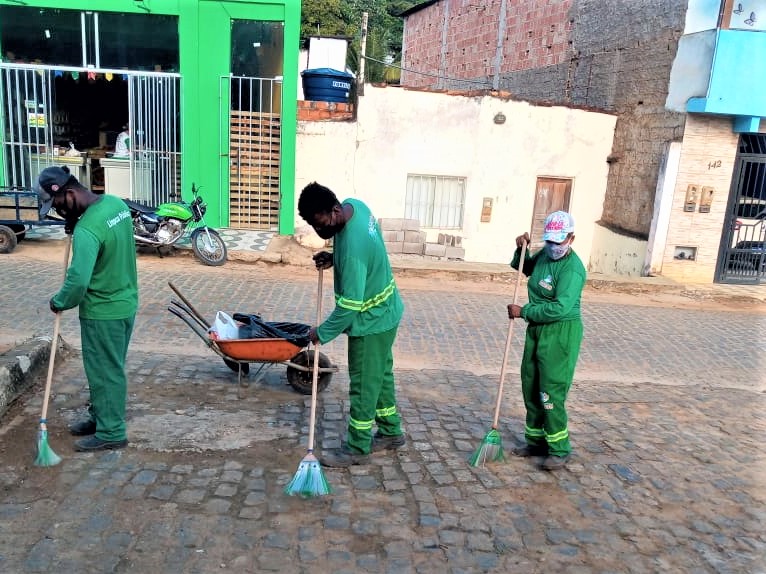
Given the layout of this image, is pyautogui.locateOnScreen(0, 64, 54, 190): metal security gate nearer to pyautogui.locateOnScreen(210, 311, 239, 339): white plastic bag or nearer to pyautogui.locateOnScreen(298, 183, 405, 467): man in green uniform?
pyautogui.locateOnScreen(210, 311, 239, 339): white plastic bag

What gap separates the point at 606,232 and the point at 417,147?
14.8ft

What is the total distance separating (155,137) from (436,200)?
582 centimetres

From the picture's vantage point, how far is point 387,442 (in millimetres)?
4793

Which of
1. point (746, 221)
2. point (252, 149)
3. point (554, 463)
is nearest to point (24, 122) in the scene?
point (252, 149)

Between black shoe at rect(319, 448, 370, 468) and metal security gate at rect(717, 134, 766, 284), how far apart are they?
419 inches

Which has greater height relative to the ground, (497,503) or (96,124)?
(96,124)

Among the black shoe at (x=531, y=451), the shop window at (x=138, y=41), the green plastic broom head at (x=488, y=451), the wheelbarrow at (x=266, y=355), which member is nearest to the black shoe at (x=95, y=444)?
the wheelbarrow at (x=266, y=355)

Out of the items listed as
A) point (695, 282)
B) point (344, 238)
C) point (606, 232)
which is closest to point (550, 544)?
point (344, 238)

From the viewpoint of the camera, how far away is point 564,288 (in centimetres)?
438

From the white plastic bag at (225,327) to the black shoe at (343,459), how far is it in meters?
1.59

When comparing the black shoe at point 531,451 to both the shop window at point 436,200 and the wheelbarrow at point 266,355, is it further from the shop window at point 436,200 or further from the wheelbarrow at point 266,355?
→ the shop window at point 436,200

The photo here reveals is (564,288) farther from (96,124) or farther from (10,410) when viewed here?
(96,124)

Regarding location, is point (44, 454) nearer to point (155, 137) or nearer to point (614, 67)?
point (155, 137)

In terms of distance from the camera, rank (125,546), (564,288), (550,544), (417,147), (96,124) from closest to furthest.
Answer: (125,546), (550,544), (564,288), (417,147), (96,124)
